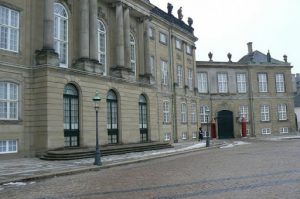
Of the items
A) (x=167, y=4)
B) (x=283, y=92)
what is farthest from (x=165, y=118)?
(x=283, y=92)

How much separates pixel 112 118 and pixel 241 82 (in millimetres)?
32038

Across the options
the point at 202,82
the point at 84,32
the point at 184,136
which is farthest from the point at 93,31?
the point at 202,82

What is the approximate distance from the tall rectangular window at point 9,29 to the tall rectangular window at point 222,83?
37.1m

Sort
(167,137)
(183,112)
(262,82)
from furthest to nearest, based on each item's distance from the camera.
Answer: (262,82) → (183,112) → (167,137)

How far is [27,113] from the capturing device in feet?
77.8

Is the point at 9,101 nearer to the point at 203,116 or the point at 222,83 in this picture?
the point at 203,116

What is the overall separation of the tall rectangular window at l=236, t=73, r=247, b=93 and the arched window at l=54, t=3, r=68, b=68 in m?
35.4

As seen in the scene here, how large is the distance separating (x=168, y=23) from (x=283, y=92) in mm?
25198

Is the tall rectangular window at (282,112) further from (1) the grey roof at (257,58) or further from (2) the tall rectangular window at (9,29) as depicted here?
(2) the tall rectangular window at (9,29)

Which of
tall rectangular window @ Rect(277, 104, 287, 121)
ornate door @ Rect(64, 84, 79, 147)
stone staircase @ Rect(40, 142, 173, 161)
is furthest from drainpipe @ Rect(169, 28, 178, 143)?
tall rectangular window @ Rect(277, 104, 287, 121)

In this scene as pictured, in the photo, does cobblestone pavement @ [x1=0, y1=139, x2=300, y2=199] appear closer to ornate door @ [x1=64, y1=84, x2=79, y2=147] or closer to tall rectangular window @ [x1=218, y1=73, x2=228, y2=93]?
ornate door @ [x1=64, y1=84, x2=79, y2=147]

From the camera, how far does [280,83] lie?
5925 centimetres

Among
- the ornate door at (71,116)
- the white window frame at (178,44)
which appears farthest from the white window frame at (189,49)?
the ornate door at (71,116)

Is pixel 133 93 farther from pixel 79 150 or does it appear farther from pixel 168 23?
pixel 168 23
